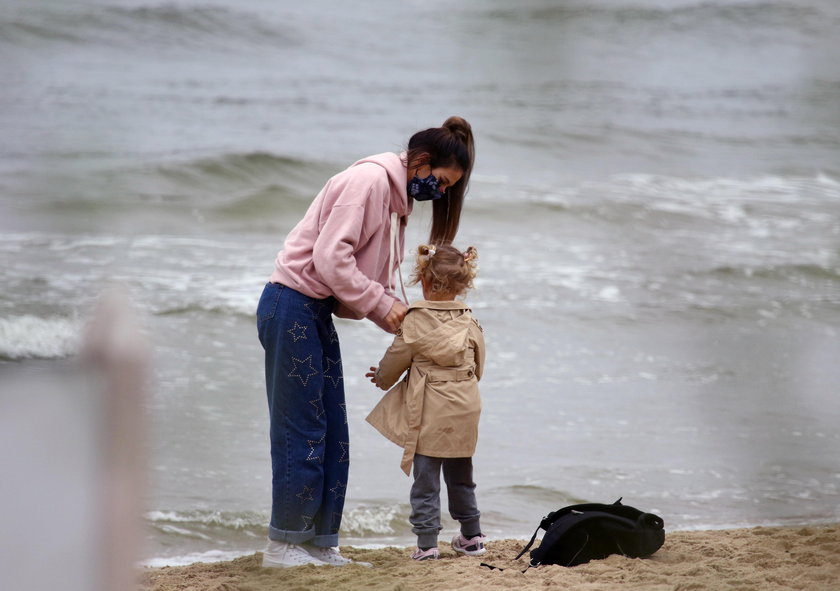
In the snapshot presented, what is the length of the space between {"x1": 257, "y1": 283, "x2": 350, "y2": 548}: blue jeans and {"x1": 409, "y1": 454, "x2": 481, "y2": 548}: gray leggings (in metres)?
0.24

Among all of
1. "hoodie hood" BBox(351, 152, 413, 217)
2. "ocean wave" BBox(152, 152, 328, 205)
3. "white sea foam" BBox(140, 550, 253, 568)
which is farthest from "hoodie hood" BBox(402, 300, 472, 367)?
"ocean wave" BBox(152, 152, 328, 205)

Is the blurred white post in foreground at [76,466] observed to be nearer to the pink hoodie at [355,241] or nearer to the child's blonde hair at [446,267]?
the pink hoodie at [355,241]

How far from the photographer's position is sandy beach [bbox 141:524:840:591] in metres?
2.32

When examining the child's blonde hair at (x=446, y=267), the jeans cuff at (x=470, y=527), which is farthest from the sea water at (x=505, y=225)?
the jeans cuff at (x=470, y=527)

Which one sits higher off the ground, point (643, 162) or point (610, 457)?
point (643, 162)

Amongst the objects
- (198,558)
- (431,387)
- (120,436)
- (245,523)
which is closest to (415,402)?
(431,387)

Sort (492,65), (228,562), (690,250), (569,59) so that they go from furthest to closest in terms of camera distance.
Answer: (690,250) < (228,562) < (492,65) < (569,59)

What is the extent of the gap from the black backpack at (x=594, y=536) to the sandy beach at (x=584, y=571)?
60 mm

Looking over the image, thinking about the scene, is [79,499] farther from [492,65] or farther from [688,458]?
[688,458]

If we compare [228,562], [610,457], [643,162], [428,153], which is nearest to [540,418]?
[610,457]

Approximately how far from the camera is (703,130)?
660 inches

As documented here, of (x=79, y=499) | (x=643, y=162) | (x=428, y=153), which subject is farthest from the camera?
(x=643, y=162)

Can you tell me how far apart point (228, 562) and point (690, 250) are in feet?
28.4

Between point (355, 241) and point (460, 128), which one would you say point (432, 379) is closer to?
point (355, 241)
